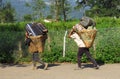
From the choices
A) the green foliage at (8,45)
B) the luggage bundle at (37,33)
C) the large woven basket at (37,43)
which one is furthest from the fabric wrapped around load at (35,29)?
the green foliage at (8,45)

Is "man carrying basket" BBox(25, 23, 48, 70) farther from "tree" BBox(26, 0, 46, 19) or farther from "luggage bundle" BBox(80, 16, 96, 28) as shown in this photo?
"tree" BBox(26, 0, 46, 19)

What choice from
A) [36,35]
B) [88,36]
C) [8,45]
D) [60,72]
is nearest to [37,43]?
[36,35]

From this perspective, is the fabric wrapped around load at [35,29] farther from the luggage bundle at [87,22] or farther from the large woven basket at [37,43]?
the luggage bundle at [87,22]

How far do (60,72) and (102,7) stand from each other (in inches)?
2416

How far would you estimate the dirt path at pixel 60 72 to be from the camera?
1084 centimetres

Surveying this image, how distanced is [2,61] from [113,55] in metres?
3.84

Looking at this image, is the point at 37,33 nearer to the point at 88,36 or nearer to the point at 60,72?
the point at 60,72

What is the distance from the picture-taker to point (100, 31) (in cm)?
1396

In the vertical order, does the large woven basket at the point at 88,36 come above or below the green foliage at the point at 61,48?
above

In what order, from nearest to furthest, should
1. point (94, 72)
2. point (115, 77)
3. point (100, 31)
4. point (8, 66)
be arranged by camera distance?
point (115, 77) < point (94, 72) < point (8, 66) < point (100, 31)

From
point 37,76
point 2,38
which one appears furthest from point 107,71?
point 2,38

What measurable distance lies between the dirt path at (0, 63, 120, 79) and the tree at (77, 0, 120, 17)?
55.7 m

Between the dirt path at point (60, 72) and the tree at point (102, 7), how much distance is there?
55651 mm

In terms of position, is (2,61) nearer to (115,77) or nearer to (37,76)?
(37,76)
